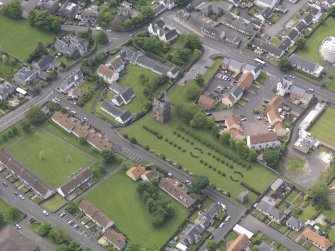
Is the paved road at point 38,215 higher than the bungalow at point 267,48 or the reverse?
the reverse

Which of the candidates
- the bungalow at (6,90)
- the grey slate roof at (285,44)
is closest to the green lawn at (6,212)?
the bungalow at (6,90)

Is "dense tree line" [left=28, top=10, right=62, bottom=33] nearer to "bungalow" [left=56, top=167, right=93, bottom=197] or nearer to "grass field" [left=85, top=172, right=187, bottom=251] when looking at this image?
"bungalow" [left=56, top=167, right=93, bottom=197]

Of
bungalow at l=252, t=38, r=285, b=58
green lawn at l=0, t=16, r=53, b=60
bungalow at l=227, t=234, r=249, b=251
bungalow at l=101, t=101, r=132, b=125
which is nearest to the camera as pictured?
bungalow at l=227, t=234, r=249, b=251

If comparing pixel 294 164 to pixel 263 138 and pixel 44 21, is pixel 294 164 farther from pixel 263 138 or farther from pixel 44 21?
pixel 44 21

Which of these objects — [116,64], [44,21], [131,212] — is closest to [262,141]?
[131,212]

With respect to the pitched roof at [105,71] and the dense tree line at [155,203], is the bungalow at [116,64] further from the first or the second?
the dense tree line at [155,203]

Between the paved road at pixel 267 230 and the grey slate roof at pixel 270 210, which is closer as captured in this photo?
the paved road at pixel 267 230

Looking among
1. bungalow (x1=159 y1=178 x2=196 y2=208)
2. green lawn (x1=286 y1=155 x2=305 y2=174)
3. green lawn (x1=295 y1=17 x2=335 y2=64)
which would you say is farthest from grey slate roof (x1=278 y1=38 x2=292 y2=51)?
bungalow (x1=159 y1=178 x2=196 y2=208)
